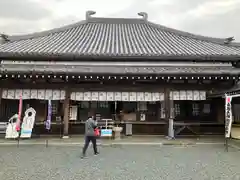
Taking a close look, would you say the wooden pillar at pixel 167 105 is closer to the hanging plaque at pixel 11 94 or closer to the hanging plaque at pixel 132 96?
the hanging plaque at pixel 132 96

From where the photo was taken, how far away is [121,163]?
7.28 meters

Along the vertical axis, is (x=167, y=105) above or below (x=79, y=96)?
below

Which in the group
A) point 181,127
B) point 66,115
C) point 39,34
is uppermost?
point 39,34

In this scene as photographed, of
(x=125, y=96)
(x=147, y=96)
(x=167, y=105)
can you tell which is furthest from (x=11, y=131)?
(x=167, y=105)

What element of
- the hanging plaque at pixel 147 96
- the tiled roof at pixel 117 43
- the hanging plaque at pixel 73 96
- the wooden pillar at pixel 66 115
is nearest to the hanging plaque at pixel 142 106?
the hanging plaque at pixel 147 96

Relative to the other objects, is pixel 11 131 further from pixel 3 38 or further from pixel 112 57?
pixel 3 38

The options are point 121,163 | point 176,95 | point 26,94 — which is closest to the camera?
point 121,163

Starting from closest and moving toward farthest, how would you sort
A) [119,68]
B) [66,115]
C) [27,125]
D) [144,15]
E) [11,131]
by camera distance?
[11,131] < [27,125] < [66,115] < [119,68] < [144,15]

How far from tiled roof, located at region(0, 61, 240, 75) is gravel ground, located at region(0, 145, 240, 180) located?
4.03 meters

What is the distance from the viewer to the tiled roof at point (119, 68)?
11695 millimetres

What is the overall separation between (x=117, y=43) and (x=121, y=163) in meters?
11.1

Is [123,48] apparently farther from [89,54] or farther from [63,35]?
[63,35]

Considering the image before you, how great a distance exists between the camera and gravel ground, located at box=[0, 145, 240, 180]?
6.00 metres

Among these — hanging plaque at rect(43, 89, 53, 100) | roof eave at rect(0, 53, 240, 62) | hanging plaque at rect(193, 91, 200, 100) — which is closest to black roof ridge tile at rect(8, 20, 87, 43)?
roof eave at rect(0, 53, 240, 62)
